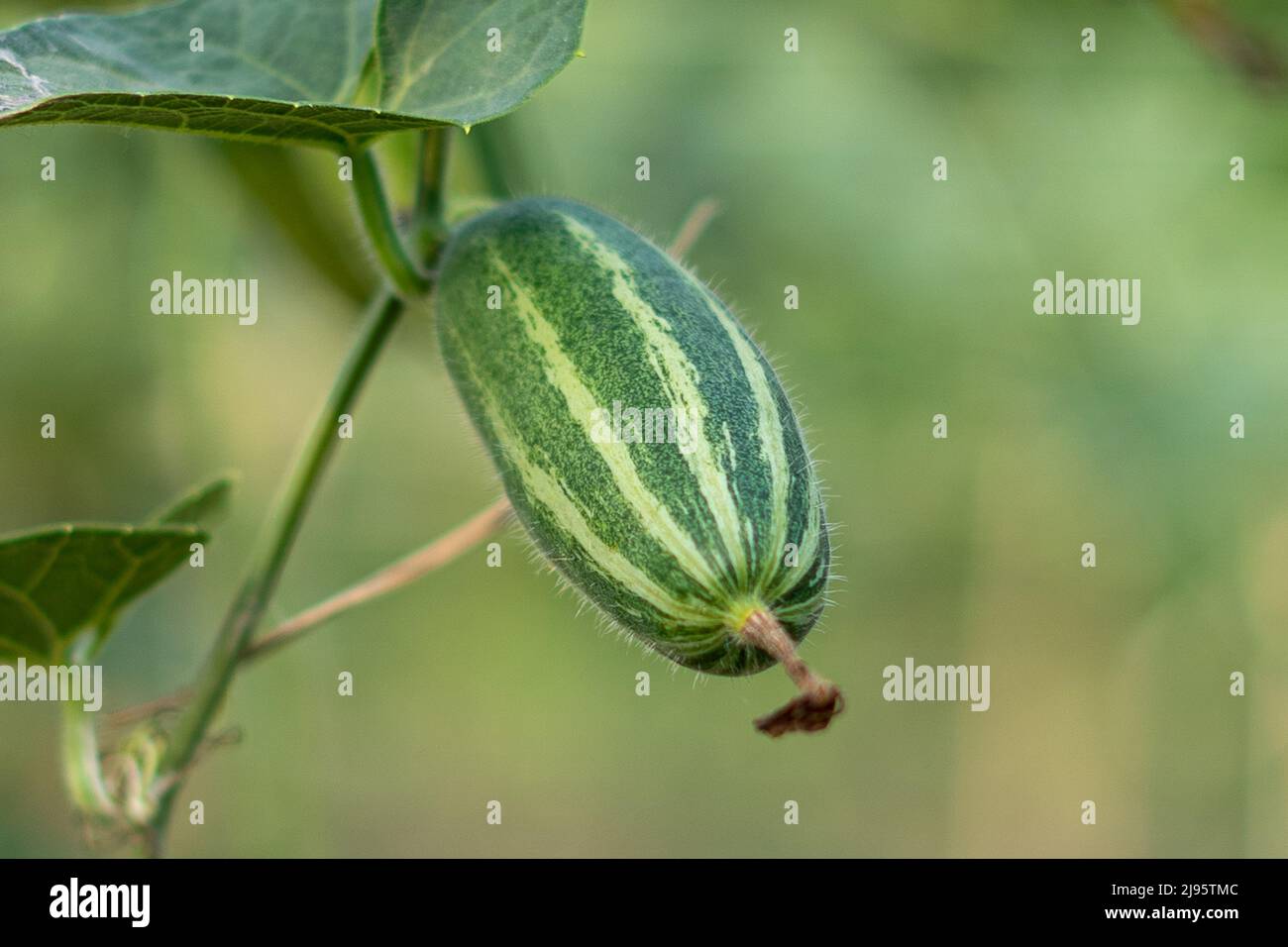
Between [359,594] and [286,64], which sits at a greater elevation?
[286,64]

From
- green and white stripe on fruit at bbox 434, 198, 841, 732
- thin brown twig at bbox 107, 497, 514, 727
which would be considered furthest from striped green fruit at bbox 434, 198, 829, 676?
thin brown twig at bbox 107, 497, 514, 727

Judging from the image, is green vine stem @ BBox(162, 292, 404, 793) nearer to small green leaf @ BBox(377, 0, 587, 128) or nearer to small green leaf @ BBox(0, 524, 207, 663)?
small green leaf @ BBox(0, 524, 207, 663)

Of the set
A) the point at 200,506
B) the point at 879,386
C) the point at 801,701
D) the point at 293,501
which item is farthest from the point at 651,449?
the point at 879,386

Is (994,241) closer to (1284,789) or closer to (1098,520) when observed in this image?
(1098,520)

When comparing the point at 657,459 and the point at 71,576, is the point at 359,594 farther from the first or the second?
the point at 657,459

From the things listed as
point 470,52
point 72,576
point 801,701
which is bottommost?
point 801,701

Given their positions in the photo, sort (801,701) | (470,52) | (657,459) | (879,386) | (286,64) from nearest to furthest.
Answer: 1. (801,701)
2. (657,459)
3. (470,52)
4. (286,64)
5. (879,386)

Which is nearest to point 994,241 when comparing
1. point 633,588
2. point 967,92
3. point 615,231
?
point 967,92
